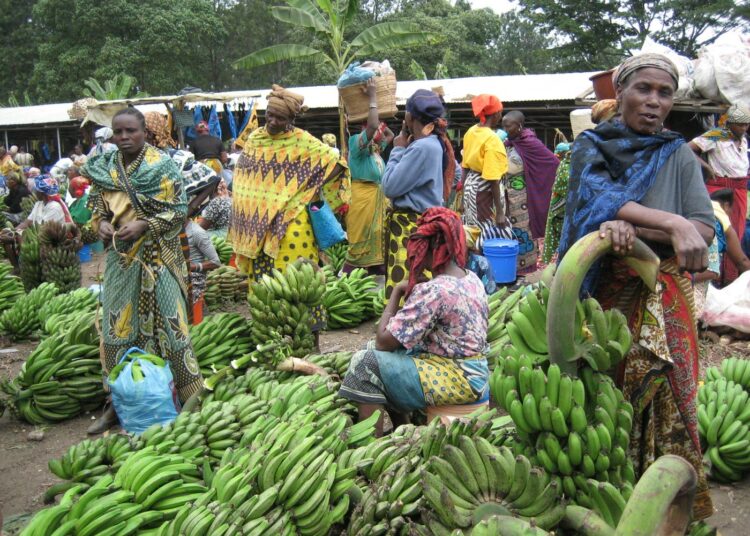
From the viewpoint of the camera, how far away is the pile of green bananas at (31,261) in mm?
7727

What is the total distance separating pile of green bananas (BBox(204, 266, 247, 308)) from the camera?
24.2 feet

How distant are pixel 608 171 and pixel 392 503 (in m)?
1.33

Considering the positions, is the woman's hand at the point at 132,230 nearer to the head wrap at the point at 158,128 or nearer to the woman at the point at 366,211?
the head wrap at the point at 158,128

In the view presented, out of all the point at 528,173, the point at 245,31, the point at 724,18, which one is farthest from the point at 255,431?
the point at 245,31

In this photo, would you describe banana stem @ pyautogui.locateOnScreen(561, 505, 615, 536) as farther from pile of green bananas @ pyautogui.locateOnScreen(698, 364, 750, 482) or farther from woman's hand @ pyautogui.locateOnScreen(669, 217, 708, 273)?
pile of green bananas @ pyautogui.locateOnScreen(698, 364, 750, 482)

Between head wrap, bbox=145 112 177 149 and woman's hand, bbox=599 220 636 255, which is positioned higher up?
head wrap, bbox=145 112 177 149

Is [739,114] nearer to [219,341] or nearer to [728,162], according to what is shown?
[728,162]

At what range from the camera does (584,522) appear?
73.9 inches

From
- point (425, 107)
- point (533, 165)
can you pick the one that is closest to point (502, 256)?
point (533, 165)

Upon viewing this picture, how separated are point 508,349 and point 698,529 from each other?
0.72 metres

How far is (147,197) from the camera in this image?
4.32m

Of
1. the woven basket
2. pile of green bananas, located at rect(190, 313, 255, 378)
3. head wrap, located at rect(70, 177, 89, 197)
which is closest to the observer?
pile of green bananas, located at rect(190, 313, 255, 378)

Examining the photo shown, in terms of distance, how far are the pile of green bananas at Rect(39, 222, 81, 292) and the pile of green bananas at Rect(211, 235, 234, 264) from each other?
1564mm

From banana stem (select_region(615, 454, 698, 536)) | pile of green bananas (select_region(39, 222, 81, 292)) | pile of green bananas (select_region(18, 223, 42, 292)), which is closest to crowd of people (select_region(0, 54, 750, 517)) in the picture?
banana stem (select_region(615, 454, 698, 536))
